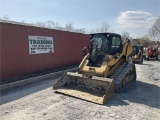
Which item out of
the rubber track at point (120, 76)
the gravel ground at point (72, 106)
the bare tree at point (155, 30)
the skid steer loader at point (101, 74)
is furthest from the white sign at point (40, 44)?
the bare tree at point (155, 30)

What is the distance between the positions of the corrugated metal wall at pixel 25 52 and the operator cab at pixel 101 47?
150 inches

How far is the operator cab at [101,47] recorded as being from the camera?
8.05 m

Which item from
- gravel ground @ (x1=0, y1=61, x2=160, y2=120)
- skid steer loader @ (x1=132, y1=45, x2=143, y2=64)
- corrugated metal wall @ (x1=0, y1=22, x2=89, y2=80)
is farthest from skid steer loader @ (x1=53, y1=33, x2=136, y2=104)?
skid steer loader @ (x1=132, y1=45, x2=143, y2=64)

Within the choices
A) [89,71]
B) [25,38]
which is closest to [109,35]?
[89,71]

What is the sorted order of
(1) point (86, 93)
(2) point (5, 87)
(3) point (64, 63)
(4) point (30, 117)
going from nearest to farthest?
(4) point (30, 117) → (1) point (86, 93) → (2) point (5, 87) → (3) point (64, 63)

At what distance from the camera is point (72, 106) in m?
5.88

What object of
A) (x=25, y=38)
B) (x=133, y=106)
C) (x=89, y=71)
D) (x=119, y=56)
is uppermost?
(x=25, y=38)

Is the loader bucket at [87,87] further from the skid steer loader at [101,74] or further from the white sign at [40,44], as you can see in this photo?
the white sign at [40,44]

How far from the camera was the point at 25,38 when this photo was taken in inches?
400

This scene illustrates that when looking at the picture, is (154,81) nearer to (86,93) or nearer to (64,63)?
(86,93)

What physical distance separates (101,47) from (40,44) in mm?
4419

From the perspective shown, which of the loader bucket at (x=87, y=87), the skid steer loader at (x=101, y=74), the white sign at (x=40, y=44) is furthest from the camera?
the white sign at (x=40, y=44)

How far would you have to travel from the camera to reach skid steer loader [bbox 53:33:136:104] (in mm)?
6695

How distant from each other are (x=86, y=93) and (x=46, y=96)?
1438mm
